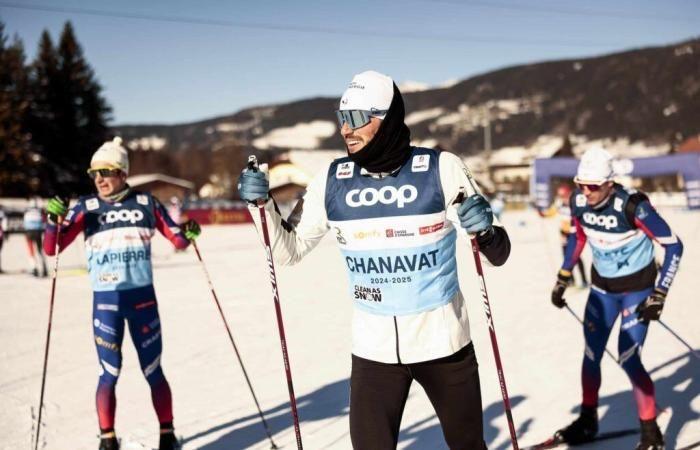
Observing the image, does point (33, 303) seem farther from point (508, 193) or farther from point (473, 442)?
point (508, 193)

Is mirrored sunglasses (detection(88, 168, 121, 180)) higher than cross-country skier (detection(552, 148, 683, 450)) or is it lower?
higher

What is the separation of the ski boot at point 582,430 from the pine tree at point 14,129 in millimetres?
47947

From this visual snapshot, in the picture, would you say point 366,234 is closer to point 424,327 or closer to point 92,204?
point 424,327

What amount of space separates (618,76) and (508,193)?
133990 mm

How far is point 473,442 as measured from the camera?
2758mm

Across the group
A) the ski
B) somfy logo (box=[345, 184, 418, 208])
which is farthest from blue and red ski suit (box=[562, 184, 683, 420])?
somfy logo (box=[345, 184, 418, 208])

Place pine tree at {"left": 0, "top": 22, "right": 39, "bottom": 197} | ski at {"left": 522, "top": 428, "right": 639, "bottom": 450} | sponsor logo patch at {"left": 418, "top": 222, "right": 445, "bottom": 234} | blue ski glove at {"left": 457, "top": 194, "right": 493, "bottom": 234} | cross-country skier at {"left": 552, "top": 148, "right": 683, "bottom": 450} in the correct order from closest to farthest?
blue ski glove at {"left": 457, "top": 194, "right": 493, "bottom": 234} < sponsor logo patch at {"left": 418, "top": 222, "right": 445, "bottom": 234} < cross-country skier at {"left": 552, "top": 148, "right": 683, "bottom": 450} < ski at {"left": 522, "top": 428, "right": 639, "bottom": 450} < pine tree at {"left": 0, "top": 22, "right": 39, "bottom": 197}

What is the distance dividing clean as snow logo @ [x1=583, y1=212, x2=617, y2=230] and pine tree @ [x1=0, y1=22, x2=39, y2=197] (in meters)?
47.8

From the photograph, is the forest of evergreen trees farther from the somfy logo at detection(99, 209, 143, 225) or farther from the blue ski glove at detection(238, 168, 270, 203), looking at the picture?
the blue ski glove at detection(238, 168, 270, 203)

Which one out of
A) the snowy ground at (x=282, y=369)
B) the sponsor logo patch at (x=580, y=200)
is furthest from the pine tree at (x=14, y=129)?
the sponsor logo patch at (x=580, y=200)

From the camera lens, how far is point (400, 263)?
109 inches

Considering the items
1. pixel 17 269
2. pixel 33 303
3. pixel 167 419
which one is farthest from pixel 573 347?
pixel 17 269

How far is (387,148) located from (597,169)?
7.82ft

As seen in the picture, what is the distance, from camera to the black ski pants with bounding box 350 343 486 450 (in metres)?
2.75
